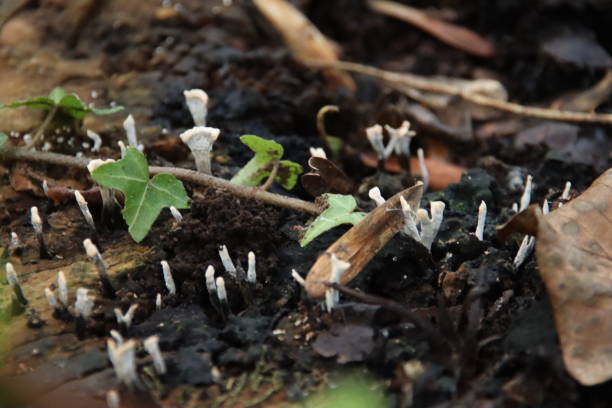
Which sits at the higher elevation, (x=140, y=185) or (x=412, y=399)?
(x=140, y=185)

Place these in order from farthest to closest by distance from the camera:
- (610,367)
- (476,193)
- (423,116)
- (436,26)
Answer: (436,26), (423,116), (476,193), (610,367)

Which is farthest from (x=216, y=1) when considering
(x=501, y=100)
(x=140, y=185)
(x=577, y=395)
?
(x=577, y=395)

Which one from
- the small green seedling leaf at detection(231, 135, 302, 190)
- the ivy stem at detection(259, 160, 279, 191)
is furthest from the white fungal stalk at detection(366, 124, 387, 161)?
the ivy stem at detection(259, 160, 279, 191)

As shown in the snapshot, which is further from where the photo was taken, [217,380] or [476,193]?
[476,193]

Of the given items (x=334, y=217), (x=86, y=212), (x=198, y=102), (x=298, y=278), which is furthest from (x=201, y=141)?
(x=298, y=278)

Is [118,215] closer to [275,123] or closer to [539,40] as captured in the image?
[275,123]

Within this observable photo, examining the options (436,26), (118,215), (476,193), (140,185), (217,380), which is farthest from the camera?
(436,26)

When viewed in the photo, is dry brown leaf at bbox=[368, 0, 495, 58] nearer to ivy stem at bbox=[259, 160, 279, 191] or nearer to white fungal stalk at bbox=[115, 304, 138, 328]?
ivy stem at bbox=[259, 160, 279, 191]
